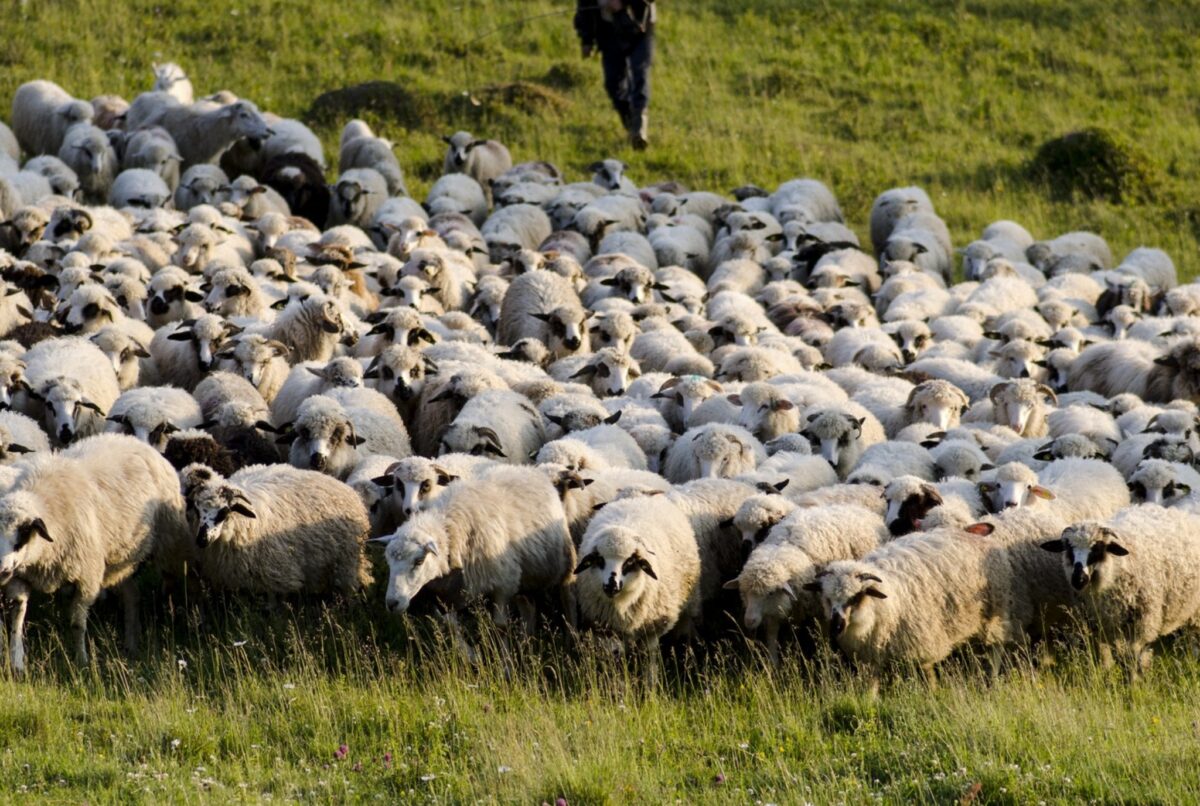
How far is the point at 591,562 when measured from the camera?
8.34m

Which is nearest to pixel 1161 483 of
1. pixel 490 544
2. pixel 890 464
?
pixel 890 464

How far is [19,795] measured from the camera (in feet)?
21.1

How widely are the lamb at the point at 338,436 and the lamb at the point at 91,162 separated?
10371 mm

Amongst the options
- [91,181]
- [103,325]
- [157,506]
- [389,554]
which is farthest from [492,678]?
[91,181]

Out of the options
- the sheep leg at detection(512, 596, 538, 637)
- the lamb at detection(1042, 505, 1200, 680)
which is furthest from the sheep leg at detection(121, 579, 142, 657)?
the lamb at detection(1042, 505, 1200, 680)

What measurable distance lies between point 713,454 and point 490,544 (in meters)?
2.15

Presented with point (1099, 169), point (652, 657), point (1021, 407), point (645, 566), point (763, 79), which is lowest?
point (652, 657)

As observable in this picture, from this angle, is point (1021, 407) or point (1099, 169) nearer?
point (1021, 407)

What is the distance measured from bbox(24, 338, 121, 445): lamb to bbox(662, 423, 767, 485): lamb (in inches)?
155

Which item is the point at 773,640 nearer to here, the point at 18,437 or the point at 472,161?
the point at 18,437

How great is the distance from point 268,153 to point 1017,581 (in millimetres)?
14847

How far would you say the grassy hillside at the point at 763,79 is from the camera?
2386cm

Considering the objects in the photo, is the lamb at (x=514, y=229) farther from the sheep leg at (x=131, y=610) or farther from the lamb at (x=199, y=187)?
the sheep leg at (x=131, y=610)

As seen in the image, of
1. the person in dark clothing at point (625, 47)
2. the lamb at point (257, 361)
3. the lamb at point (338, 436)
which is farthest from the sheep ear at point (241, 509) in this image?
the person in dark clothing at point (625, 47)
